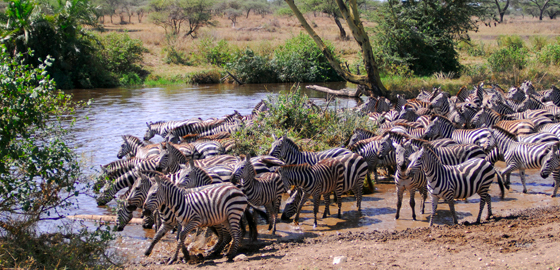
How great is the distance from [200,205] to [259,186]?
4.96 feet

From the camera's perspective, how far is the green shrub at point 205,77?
34.6 metres

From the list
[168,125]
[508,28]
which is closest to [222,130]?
[168,125]

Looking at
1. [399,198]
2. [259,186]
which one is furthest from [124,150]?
[399,198]

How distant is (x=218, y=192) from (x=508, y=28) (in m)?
59.2

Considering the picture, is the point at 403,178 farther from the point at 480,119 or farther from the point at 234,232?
the point at 480,119

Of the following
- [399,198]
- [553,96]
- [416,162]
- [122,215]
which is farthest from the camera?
[553,96]

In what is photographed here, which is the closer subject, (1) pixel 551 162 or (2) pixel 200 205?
(2) pixel 200 205

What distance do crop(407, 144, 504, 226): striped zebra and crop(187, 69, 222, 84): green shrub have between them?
28.0 meters

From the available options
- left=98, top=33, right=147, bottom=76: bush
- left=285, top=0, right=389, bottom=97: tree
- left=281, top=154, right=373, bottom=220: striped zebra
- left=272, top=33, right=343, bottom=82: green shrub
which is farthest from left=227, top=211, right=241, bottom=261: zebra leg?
left=98, top=33, right=147, bottom=76: bush

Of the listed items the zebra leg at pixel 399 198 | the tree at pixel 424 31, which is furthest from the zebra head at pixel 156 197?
the tree at pixel 424 31

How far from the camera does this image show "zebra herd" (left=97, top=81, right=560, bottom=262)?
7.02 metres

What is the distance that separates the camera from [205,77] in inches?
1377

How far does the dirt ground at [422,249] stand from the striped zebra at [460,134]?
3.15 m

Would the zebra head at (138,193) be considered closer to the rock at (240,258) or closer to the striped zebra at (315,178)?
the rock at (240,258)
